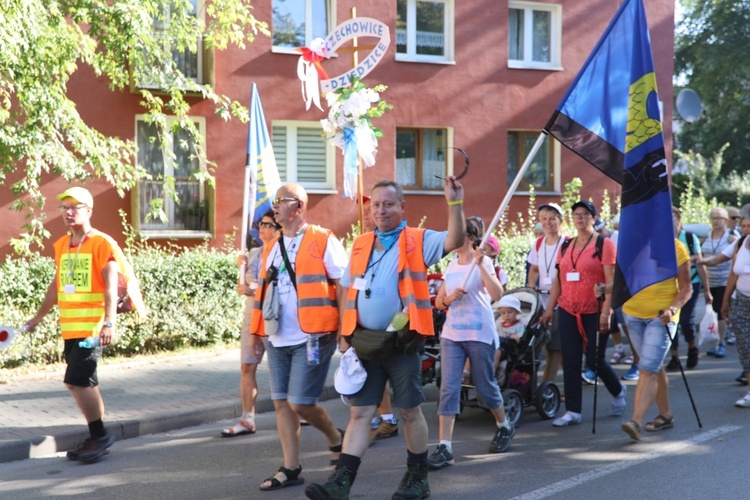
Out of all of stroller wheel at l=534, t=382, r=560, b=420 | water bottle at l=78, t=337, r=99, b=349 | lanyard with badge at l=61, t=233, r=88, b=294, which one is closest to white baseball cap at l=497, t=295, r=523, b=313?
stroller wheel at l=534, t=382, r=560, b=420

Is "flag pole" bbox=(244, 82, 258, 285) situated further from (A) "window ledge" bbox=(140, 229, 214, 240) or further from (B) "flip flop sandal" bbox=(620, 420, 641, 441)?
(A) "window ledge" bbox=(140, 229, 214, 240)

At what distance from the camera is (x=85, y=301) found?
7020 millimetres

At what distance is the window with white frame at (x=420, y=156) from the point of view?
68.2 feet

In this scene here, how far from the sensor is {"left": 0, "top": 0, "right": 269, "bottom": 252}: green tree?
32.2ft

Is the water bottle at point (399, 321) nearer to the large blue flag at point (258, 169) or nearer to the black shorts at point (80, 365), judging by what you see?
the black shorts at point (80, 365)

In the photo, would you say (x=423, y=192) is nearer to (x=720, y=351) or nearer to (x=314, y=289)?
(x=720, y=351)

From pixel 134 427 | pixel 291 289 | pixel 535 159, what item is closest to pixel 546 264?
pixel 291 289

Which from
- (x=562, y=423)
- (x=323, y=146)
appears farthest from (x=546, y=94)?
(x=562, y=423)

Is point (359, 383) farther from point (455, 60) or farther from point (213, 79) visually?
point (455, 60)

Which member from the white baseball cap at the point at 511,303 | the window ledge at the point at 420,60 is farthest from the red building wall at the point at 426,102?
the white baseball cap at the point at 511,303

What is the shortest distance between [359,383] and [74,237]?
3032mm

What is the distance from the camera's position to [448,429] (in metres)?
6.53

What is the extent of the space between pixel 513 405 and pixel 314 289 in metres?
2.79

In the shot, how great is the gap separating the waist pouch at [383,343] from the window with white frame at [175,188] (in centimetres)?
1266
